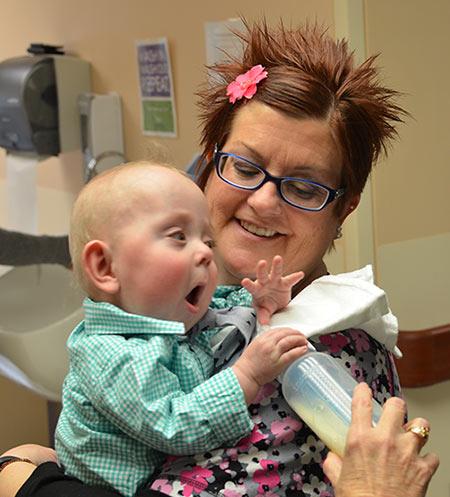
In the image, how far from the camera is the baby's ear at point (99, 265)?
3.94 feet

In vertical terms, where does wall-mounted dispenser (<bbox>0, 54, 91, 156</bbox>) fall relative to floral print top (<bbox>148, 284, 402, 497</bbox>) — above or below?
above

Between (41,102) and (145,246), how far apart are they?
2555 mm

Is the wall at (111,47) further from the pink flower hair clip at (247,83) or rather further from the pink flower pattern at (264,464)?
the pink flower pattern at (264,464)

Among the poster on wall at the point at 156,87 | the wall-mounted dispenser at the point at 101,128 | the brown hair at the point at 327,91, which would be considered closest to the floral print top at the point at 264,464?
the brown hair at the point at 327,91

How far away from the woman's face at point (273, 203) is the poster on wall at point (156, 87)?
1.70 m

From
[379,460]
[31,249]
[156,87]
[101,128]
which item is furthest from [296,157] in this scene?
[101,128]

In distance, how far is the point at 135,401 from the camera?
109cm

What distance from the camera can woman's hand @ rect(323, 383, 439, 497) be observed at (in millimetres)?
1034

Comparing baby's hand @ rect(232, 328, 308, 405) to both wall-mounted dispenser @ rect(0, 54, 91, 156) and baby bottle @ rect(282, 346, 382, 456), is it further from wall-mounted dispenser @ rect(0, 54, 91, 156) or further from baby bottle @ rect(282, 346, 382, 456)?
wall-mounted dispenser @ rect(0, 54, 91, 156)

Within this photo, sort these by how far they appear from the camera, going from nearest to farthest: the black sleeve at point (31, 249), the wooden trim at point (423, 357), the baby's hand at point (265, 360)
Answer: the baby's hand at point (265, 360) → the wooden trim at point (423, 357) → the black sleeve at point (31, 249)

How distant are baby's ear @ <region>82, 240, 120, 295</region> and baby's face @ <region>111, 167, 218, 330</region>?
1cm

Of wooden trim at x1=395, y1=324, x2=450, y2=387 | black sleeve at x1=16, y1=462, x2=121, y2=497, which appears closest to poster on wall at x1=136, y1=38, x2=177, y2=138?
wooden trim at x1=395, y1=324, x2=450, y2=387

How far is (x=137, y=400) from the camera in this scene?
109cm

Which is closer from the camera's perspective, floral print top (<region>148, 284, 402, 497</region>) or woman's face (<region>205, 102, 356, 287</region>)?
floral print top (<region>148, 284, 402, 497</region>)
